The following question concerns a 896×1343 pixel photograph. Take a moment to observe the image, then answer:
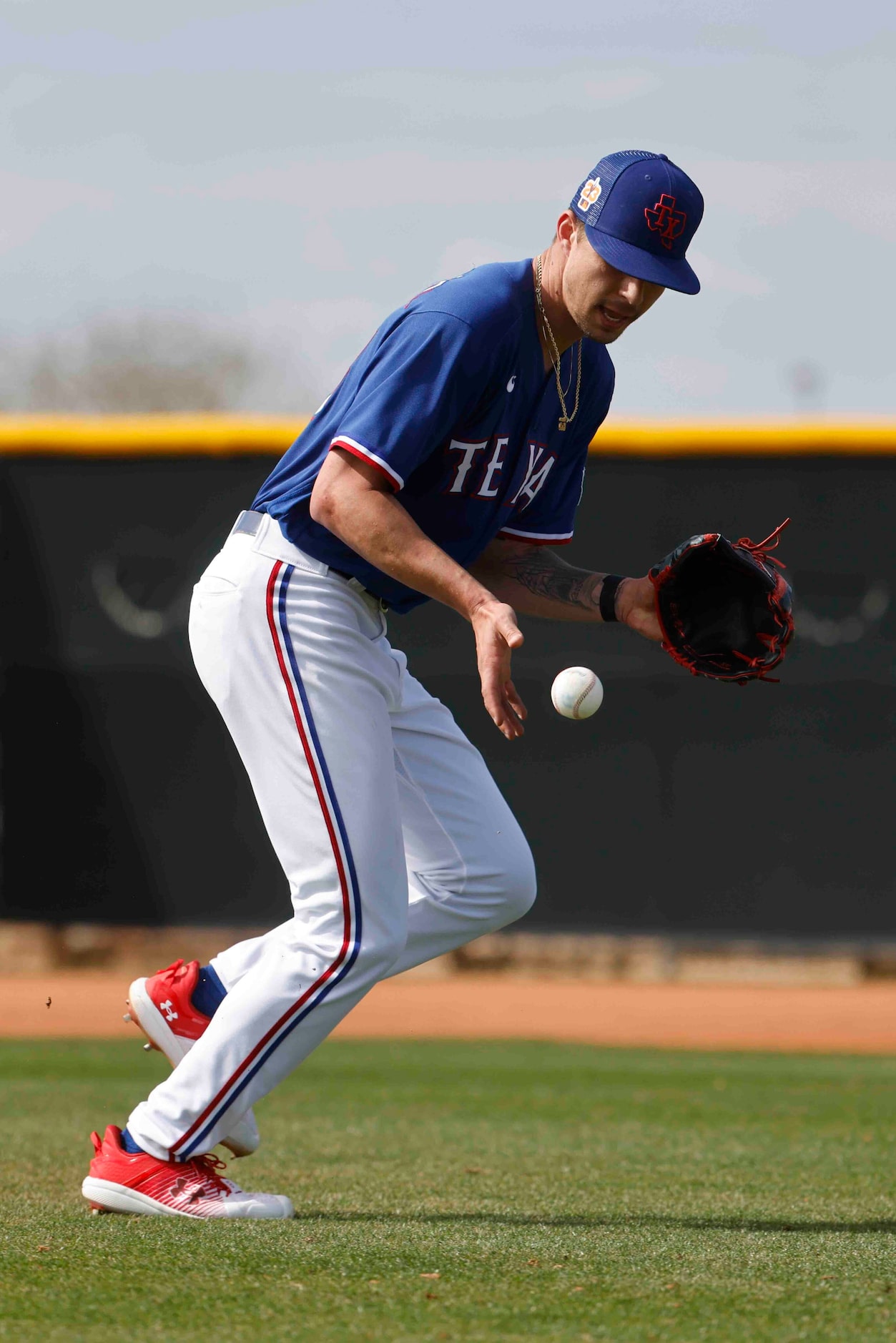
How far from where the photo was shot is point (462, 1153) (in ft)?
13.9

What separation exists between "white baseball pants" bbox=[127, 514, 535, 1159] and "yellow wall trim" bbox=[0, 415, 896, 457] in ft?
21.5

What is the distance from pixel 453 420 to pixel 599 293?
0.35 m

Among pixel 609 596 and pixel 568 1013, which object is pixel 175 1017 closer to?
pixel 609 596

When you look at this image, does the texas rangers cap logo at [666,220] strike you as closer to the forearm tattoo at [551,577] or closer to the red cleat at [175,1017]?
the forearm tattoo at [551,577]

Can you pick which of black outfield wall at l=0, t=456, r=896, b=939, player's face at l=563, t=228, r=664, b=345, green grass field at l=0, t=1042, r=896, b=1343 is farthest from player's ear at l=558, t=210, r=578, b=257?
black outfield wall at l=0, t=456, r=896, b=939

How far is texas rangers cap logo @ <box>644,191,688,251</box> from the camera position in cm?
293

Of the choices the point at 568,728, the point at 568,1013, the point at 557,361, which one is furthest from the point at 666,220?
the point at 568,728

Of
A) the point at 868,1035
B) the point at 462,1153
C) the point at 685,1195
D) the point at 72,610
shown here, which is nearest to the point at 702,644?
the point at 685,1195

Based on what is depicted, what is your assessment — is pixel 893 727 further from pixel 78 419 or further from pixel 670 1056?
pixel 78 419

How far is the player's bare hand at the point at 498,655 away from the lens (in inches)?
108

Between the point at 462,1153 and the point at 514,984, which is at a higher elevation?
the point at 462,1153

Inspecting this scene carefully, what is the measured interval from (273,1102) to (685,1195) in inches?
85.8

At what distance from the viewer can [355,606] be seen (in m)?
3.09

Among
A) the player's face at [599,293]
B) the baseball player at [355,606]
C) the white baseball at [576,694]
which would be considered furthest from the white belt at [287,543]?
the player's face at [599,293]
